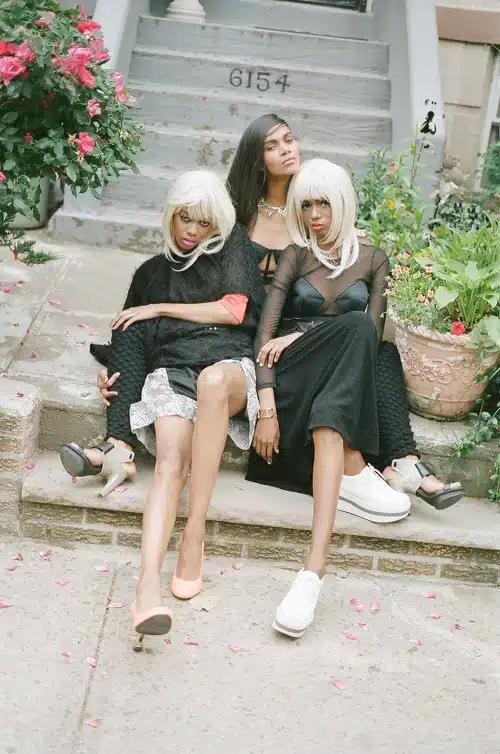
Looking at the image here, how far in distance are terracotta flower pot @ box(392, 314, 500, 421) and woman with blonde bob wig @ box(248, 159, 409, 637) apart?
0.16m

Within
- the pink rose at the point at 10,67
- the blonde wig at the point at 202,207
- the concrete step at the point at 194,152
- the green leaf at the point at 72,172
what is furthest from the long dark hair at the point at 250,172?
the concrete step at the point at 194,152

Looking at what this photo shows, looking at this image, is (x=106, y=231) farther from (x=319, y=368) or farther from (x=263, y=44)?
(x=319, y=368)

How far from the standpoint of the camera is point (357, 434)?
3.23 metres

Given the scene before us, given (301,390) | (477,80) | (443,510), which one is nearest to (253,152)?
(301,390)

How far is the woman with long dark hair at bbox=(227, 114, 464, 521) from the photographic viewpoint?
3336mm

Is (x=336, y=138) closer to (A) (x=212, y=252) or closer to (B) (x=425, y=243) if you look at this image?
(B) (x=425, y=243)

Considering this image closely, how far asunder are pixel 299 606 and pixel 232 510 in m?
0.50

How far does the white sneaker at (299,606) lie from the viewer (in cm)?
292

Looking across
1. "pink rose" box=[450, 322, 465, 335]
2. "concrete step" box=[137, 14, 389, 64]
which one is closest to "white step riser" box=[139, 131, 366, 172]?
"concrete step" box=[137, 14, 389, 64]

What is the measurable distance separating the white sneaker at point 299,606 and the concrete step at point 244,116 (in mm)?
3888

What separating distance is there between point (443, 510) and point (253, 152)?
5.22 feet

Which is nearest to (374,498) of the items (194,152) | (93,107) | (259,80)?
(93,107)

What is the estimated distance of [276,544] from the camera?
337 centimetres

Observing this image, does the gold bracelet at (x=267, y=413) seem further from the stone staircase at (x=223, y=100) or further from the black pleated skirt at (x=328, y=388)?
the stone staircase at (x=223, y=100)
